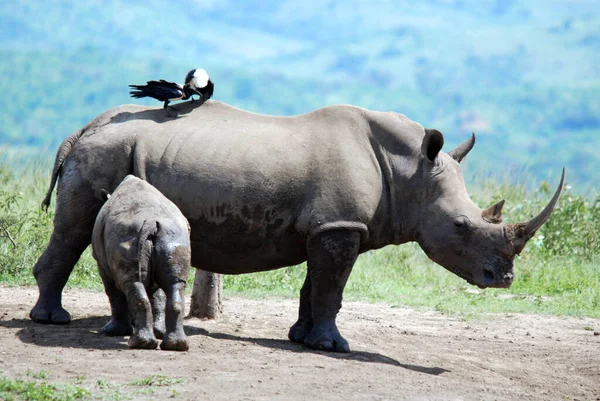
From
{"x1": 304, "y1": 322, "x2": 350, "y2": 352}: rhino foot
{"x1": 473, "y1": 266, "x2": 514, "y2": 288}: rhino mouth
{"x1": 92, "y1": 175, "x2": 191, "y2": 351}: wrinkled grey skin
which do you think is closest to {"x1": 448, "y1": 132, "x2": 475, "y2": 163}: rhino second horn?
{"x1": 473, "y1": 266, "x2": 514, "y2": 288}: rhino mouth

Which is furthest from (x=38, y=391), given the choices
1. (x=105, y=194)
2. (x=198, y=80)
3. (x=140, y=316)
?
(x=198, y=80)

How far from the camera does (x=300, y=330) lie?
27.4 ft

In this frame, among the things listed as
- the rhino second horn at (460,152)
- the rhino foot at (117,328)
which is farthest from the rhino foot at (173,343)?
the rhino second horn at (460,152)

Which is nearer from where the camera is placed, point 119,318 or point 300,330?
point 119,318

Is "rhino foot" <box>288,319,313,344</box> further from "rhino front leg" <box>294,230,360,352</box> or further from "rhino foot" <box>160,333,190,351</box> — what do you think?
"rhino foot" <box>160,333,190,351</box>

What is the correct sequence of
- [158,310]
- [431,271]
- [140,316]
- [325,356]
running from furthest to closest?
[431,271] < [325,356] < [158,310] < [140,316]

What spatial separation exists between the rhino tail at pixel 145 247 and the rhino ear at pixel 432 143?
2.34m

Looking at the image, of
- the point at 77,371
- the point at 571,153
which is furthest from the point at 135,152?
the point at 571,153

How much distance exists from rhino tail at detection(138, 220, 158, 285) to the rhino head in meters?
2.25

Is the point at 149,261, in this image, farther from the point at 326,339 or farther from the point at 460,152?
→ the point at 460,152

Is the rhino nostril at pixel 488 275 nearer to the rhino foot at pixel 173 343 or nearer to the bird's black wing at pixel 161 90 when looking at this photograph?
the rhino foot at pixel 173 343

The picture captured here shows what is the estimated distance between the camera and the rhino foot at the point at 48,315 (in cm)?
819

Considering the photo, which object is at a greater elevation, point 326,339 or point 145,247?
point 145,247

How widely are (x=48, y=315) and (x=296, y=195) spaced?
220 centimetres
